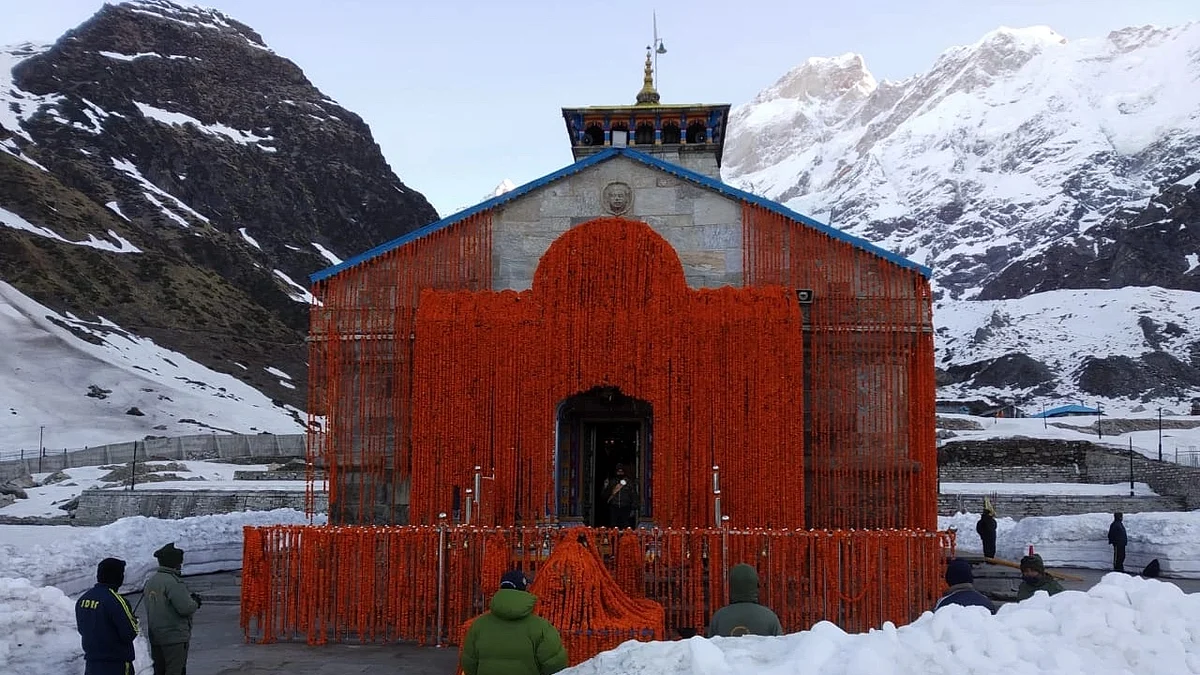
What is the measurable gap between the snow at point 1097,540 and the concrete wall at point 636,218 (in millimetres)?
11339

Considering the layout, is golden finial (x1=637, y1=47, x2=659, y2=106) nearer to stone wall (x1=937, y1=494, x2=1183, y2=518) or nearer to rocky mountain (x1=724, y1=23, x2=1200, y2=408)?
stone wall (x1=937, y1=494, x2=1183, y2=518)

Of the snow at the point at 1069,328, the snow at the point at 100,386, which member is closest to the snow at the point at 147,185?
the snow at the point at 100,386

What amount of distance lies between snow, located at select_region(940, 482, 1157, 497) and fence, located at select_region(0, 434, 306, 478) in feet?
103

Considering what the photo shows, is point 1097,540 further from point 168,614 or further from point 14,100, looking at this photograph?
point 14,100

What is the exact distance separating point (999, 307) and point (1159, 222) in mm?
21344

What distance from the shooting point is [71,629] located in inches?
424

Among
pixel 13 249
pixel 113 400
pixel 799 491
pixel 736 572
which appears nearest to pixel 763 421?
pixel 799 491

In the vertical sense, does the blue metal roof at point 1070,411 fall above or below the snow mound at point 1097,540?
above

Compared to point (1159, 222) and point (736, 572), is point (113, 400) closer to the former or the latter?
point (736, 572)

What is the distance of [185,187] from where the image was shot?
357 ft

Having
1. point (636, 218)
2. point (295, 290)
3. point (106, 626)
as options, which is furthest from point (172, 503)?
point (295, 290)

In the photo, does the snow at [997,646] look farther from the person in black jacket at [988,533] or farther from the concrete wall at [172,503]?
the concrete wall at [172,503]

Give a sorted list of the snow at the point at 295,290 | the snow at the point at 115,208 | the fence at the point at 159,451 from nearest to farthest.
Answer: the fence at the point at 159,451, the snow at the point at 115,208, the snow at the point at 295,290

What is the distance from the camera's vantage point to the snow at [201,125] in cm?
11531
